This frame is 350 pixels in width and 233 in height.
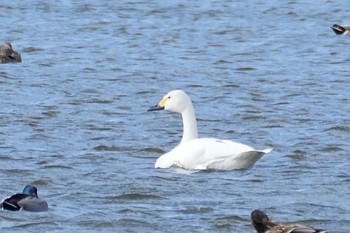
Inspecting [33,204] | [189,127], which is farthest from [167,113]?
[33,204]

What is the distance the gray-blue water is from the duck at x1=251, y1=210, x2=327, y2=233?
650 millimetres

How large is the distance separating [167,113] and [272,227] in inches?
286

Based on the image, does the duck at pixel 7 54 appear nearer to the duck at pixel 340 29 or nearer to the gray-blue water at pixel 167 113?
the gray-blue water at pixel 167 113

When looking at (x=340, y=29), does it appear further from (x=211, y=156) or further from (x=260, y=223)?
(x=260, y=223)

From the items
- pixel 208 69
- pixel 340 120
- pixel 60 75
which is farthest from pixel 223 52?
pixel 340 120

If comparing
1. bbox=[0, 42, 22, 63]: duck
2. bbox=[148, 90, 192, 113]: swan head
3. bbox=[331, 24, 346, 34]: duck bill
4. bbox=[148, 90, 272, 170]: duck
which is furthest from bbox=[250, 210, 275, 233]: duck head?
bbox=[331, 24, 346, 34]: duck bill

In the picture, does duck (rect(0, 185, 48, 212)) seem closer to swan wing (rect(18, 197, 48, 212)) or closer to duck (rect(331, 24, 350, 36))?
swan wing (rect(18, 197, 48, 212))

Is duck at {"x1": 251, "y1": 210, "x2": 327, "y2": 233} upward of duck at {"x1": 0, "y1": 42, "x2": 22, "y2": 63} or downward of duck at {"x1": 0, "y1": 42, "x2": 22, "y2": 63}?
upward

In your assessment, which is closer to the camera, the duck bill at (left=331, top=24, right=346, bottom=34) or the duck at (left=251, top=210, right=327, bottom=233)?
the duck at (left=251, top=210, right=327, bottom=233)

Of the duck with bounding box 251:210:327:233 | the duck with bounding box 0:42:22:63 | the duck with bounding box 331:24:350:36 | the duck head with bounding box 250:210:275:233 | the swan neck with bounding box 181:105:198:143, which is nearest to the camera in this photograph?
the duck with bounding box 251:210:327:233

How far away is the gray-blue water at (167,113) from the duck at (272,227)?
650 mm

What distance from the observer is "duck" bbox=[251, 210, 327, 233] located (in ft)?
29.5

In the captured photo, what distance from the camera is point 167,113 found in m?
16.4

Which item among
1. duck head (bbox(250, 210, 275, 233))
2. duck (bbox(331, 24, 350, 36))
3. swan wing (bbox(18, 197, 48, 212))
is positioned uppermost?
duck head (bbox(250, 210, 275, 233))
